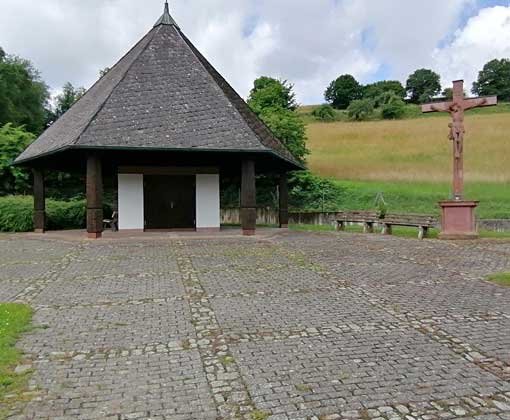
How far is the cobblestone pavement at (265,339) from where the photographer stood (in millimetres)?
3750

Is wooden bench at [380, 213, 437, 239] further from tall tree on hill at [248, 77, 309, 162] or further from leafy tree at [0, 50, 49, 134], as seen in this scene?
leafy tree at [0, 50, 49, 134]

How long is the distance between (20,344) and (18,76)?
41.0 meters

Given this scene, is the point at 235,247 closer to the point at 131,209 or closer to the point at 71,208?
the point at 131,209

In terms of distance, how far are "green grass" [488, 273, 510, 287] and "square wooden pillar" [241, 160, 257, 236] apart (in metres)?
8.71

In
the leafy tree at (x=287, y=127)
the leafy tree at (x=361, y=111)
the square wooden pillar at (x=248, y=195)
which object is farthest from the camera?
the leafy tree at (x=361, y=111)

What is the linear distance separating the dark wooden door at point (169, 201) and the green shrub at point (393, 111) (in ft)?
151

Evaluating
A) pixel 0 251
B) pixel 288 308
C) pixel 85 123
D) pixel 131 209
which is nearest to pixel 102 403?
pixel 288 308

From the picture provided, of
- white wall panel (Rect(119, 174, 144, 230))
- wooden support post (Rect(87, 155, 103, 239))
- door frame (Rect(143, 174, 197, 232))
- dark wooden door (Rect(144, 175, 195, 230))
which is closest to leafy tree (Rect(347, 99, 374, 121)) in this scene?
door frame (Rect(143, 174, 197, 232))

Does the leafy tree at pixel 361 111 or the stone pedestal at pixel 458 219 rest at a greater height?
the leafy tree at pixel 361 111

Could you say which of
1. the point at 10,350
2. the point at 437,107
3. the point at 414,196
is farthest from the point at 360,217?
the point at 10,350

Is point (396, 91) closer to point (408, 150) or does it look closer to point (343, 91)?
point (343, 91)

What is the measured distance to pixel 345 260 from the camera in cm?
1097

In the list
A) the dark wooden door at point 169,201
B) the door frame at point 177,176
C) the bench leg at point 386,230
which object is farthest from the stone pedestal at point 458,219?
the dark wooden door at point 169,201

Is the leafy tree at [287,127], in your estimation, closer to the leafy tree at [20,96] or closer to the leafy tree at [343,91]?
the leafy tree at [20,96]
